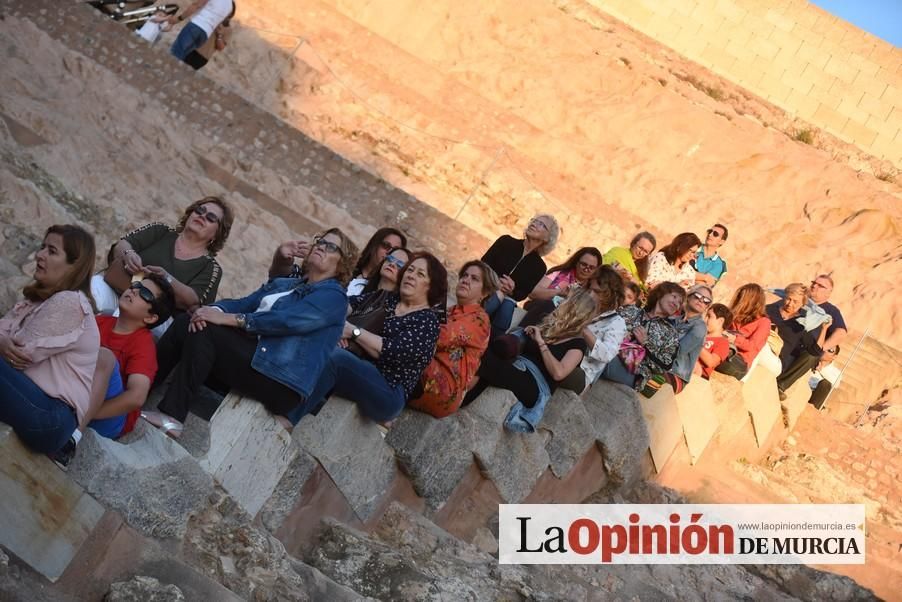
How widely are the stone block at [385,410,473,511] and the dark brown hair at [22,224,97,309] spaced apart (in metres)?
2.28

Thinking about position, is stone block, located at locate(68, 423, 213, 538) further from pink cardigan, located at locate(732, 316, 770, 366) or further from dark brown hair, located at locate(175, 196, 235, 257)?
pink cardigan, located at locate(732, 316, 770, 366)

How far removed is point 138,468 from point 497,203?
16206 mm

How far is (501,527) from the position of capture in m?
7.99

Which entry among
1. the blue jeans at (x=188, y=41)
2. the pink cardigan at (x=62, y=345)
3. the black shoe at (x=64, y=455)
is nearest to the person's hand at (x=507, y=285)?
the pink cardigan at (x=62, y=345)

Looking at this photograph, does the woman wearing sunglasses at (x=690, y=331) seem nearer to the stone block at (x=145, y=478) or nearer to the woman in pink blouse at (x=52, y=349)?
the stone block at (x=145, y=478)

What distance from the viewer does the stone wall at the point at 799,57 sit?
88.1ft

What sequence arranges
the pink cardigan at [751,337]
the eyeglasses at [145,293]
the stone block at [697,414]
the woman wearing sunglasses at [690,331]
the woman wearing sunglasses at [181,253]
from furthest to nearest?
the pink cardigan at [751,337] → the stone block at [697,414] → the woman wearing sunglasses at [690,331] → the woman wearing sunglasses at [181,253] → the eyeglasses at [145,293]

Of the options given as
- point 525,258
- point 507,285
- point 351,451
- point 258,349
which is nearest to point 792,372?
point 525,258

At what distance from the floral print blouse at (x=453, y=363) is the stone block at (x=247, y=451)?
1094mm

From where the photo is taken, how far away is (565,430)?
8.47 m

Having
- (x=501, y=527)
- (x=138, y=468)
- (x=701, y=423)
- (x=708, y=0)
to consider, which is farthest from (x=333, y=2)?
(x=138, y=468)

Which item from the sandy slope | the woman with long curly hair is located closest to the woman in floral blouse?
the woman with long curly hair

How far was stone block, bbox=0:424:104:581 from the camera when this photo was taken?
443 centimetres

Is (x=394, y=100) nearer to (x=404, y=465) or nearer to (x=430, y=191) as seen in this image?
(x=430, y=191)
